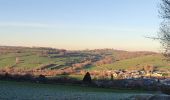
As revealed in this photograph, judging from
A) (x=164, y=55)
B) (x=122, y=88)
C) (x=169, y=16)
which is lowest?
(x=122, y=88)

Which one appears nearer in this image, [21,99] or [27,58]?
[21,99]

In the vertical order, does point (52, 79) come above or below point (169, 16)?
below

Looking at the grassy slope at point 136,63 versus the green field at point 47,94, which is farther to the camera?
the grassy slope at point 136,63

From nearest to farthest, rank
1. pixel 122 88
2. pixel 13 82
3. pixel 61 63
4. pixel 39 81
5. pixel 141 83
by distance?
pixel 13 82
pixel 39 81
pixel 122 88
pixel 141 83
pixel 61 63

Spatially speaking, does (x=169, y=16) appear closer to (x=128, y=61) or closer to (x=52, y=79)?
(x=52, y=79)

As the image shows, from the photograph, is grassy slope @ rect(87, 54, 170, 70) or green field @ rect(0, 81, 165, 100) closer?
green field @ rect(0, 81, 165, 100)

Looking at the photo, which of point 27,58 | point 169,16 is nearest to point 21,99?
point 169,16

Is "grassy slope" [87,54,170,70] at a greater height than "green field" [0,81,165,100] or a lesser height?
greater

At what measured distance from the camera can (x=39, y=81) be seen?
221 feet

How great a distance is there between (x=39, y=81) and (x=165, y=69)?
9770cm

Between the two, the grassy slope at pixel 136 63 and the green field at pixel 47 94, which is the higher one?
the grassy slope at pixel 136 63

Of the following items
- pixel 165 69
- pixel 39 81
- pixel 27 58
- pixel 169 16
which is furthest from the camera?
pixel 27 58

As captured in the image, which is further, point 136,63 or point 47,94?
point 136,63

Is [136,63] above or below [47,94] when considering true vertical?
above
